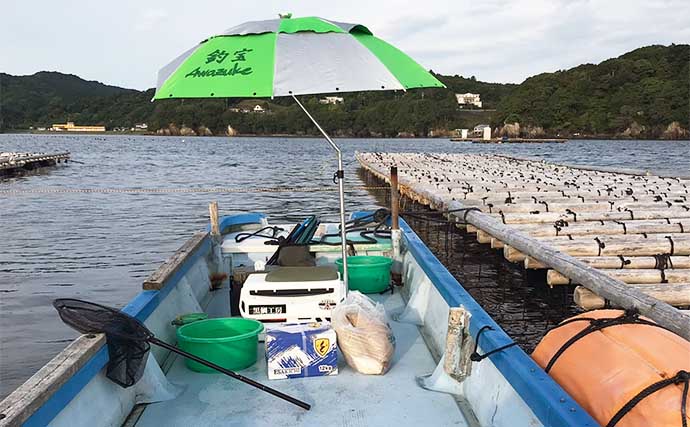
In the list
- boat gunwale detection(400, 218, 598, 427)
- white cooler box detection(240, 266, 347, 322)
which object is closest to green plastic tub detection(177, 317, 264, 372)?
white cooler box detection(240, 266, 347, 322)

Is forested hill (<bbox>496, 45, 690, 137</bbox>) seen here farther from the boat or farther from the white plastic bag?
the white plastic bag

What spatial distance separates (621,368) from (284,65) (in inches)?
118

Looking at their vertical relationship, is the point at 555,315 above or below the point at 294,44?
below

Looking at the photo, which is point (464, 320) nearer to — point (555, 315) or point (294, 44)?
point (294, 44)

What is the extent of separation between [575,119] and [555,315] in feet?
494

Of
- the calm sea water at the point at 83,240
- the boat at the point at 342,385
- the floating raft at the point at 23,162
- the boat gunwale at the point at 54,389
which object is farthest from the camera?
the floating raft at the point at 23,162

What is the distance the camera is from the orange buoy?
104 inches

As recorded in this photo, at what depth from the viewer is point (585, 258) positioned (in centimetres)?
854

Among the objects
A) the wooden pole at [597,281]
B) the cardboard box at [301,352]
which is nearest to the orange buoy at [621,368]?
the cardboard box at [301,352]

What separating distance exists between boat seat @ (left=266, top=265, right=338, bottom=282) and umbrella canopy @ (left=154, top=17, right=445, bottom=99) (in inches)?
73.7

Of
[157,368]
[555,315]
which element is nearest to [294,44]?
[157,368]

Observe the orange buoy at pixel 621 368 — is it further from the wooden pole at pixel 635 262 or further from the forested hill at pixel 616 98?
the forested hill at pixel 616 98

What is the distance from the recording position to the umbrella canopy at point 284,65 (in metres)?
4.18

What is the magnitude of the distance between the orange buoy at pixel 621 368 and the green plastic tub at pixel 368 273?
10.1 ft
